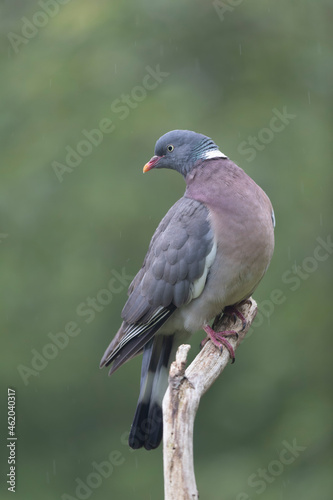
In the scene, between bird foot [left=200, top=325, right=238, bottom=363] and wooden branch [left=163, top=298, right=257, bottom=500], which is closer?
wooden branch [left=163, top=298, right=257, bottom=500]

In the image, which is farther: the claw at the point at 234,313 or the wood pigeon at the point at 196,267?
the claw at the point at 234,313

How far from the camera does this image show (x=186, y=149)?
4.48m

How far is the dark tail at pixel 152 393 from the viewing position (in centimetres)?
430

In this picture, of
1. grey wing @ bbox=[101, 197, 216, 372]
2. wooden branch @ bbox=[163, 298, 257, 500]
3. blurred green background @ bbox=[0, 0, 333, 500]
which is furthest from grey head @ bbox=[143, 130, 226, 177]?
blurred green background @ bbox=[0, 0, 333, 500]

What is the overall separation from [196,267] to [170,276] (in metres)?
0.17

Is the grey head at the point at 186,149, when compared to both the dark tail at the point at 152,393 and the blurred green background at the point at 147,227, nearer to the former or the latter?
the dark tail at the point at 152,393

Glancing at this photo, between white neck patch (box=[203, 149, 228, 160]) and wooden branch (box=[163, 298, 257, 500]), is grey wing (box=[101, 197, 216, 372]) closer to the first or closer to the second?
white neck patch (box=[203, 149, 228, 160])

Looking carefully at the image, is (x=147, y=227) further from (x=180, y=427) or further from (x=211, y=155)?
(x=180, y=427)

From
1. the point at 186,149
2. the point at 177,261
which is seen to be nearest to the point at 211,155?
the point at 186,149

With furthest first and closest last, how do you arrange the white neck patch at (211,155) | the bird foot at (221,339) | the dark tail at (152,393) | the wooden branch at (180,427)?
1. the white neck patch at (211,155)
2. the dark tail at (152,393)
3. the bird foot at (221,339)
4. the wooden branch at (180,427)

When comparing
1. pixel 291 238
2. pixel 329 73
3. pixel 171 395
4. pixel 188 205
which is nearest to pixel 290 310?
pixel 291 238

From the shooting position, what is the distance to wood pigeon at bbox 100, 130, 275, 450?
159 inches

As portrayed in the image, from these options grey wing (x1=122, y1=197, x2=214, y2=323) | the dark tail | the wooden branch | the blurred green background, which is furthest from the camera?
the blurred green background

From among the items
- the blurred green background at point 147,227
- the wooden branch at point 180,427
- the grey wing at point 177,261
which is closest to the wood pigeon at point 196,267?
the grey wing at point 177,261
